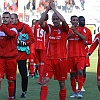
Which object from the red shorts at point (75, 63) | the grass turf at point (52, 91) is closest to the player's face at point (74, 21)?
the red shorts at point (75, 63)

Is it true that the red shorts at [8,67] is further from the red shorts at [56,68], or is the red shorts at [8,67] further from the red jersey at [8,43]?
the red shorts at [56,68]

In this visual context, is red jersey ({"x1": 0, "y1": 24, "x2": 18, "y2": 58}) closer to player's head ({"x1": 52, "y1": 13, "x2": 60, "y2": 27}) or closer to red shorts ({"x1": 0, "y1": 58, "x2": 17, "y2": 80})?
red shorts ({"x1": 0, "y1": 58, "x2": 17, "y2": 80})

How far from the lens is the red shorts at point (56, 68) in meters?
9.37

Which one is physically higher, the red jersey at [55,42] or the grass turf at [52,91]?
the red jersey at [55,42]

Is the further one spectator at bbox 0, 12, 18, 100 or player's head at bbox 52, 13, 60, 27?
spectator at bbox 0, 12, 18, 100

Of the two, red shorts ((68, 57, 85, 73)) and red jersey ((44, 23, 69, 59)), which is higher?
red jersey ((44, 23, 69, 59))

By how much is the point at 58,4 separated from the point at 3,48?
34746 millimetres

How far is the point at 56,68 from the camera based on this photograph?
9.48 m


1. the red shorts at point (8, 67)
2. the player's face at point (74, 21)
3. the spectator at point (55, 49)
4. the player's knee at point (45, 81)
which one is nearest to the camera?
the player's knee at point (45, 81)

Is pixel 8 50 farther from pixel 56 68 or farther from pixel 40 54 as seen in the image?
pixel 40 54

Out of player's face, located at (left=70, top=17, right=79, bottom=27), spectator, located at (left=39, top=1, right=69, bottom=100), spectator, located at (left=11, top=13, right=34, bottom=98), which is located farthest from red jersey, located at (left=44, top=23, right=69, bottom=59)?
spectator, located at (left=11, top=13, right=34, bottom=98)

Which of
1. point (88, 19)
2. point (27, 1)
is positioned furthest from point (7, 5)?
point (88, 19)

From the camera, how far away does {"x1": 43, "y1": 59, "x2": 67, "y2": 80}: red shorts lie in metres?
9.37

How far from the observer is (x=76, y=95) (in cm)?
1168
